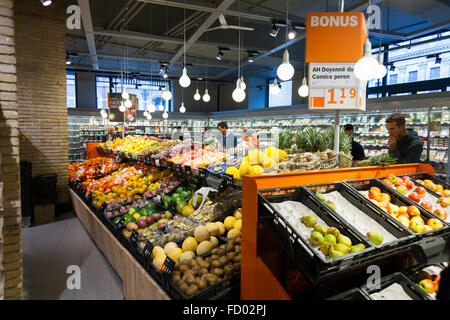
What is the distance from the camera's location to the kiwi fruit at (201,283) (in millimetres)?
1934

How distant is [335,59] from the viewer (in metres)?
2.42

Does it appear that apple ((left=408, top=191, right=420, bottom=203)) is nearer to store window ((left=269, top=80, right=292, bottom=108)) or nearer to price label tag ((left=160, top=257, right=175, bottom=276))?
price label tag ((left=160, top=257, right=175, bottom=276))

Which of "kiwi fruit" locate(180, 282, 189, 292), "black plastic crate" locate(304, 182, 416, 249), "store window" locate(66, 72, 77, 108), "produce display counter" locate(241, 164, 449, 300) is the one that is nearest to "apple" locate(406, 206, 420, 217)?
"produce display counter" locate(241, 164, 449, 300)

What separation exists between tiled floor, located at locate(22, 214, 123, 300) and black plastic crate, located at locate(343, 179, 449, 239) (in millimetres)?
2534

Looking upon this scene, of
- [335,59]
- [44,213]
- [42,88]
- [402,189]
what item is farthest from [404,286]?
[42,88]

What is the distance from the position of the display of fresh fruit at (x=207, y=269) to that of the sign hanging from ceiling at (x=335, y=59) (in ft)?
4.64

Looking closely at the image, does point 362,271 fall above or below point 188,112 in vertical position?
below

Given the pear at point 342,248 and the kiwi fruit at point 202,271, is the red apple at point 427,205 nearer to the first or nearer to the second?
the pear at point 342,248

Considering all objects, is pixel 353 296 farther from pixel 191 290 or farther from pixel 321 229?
pixel 191 290

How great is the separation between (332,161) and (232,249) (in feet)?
3.40

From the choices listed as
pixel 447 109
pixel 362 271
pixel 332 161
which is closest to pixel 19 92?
pixel 332 161
